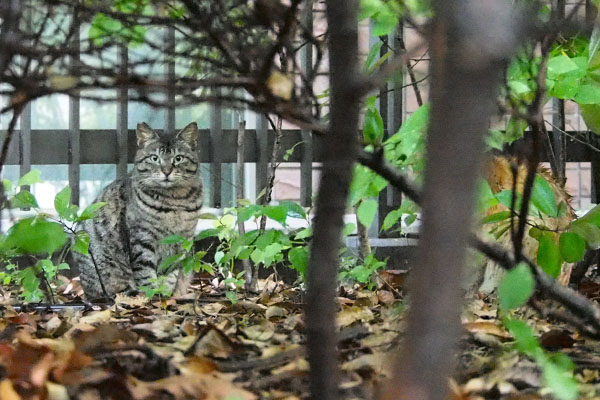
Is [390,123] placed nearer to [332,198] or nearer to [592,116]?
[592,116]

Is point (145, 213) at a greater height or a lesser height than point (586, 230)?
lesser

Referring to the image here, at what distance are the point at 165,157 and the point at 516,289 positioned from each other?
132 inches

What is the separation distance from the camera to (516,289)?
1.00m

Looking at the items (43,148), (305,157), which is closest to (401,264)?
(305,157)

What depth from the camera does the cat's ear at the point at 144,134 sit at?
4.01 meters

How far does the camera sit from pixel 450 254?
68 centimetres

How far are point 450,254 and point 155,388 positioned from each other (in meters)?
0.57

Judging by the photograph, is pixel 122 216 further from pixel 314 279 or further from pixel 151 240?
pixel 314 279

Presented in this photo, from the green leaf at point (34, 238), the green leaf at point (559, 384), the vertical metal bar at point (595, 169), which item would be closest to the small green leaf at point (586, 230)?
the green leaf at point (559, 384)

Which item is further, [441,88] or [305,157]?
[305,157]

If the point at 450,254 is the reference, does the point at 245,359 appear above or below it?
below

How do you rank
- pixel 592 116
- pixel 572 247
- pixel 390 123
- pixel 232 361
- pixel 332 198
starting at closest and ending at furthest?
1. pixel 332 198
2. pixel 232 361
3. pixel 572 247
4. pixel 592 116
5. pixel 390 123

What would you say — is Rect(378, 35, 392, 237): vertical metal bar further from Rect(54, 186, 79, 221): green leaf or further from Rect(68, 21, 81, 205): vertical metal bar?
Rect(54, 186, 79, 221): green leaf

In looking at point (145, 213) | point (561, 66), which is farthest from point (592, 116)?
point (145, 213)
